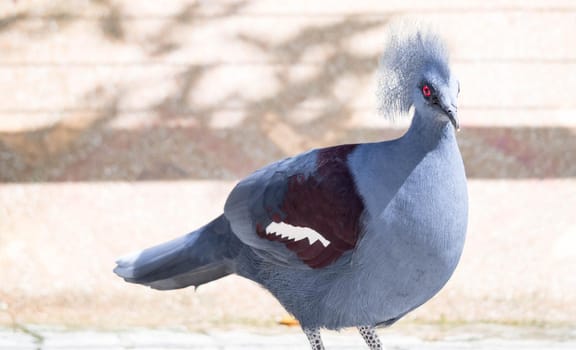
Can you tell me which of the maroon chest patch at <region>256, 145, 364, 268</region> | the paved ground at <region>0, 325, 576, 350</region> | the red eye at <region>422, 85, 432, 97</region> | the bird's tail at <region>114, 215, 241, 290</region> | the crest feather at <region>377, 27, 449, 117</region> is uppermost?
the crest feather at <region>377, 27, 449, 117</region>

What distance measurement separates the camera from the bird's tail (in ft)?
12.7

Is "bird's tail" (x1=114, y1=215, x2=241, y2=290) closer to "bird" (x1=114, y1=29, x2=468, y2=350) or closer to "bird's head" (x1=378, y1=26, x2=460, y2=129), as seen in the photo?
"bird" (x1=114, y1=29, x2=468, y2=350)

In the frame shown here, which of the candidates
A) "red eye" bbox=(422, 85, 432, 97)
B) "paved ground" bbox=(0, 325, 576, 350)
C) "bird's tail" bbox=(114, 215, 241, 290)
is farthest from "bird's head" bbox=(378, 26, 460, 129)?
"paved ground" bbox=(0, 325, 576, 350)

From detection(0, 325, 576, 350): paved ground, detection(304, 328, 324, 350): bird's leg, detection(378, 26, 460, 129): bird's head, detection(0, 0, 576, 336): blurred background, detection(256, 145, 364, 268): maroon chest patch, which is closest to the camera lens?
detection(378, 26, 460, 129): bird's head

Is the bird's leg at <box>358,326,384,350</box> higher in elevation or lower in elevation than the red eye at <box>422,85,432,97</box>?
lower

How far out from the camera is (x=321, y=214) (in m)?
3.55

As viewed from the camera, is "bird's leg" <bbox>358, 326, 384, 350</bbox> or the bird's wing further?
"bird's leg" <bbox>358, 326, 384, 350</bbox>

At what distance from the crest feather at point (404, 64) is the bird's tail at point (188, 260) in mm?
794

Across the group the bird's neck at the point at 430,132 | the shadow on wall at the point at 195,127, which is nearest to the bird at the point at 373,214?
the bird's neck at the point at 430,132

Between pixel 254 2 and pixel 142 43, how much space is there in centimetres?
62

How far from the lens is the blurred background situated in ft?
17.6

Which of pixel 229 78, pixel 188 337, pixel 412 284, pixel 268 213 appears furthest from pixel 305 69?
pixel 412 284

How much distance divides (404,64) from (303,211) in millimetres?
609

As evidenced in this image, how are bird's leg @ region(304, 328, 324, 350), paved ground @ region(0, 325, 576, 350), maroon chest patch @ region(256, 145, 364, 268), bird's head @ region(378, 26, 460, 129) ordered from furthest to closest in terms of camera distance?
paved ground @ region(0, 325, 576, 350) → bird's leg @ region(304, 328, 324, 350) → maroon chest patch @ region(256, 145, 364, 268) → bird's head @ region(378, 26, 460, 129)
